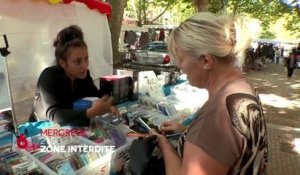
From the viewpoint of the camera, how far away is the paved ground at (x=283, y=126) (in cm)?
413

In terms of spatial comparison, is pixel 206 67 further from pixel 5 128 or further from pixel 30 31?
pixel 30 31

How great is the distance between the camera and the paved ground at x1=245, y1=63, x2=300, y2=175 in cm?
413

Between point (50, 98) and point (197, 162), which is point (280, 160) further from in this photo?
point (197, 162)

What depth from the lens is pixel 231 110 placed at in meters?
0.95

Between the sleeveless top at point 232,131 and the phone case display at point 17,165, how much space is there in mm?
810

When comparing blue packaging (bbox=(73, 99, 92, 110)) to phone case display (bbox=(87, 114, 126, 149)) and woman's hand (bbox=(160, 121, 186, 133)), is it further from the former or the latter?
woman's hand (bbox=(160, 121, 186, 133))

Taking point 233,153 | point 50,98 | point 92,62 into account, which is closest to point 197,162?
point 233,153

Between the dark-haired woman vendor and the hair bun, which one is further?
the hair bun

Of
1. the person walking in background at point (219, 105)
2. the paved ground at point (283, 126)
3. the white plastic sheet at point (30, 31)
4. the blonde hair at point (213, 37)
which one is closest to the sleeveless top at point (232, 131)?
the person walking in background at point (219, 105)

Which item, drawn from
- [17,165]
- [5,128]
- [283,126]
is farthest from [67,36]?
[283,126]

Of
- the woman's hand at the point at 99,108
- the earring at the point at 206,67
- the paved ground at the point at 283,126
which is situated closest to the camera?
the earring at the point at 206,67

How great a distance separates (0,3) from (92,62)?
158cm

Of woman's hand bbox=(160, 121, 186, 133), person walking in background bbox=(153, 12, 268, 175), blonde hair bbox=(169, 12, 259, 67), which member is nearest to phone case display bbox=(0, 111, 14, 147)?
woman's hand bbox=(160, 121, 186, 133)

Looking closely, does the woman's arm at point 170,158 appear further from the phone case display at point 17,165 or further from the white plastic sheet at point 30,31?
the white plastic sheet at point 30,31
